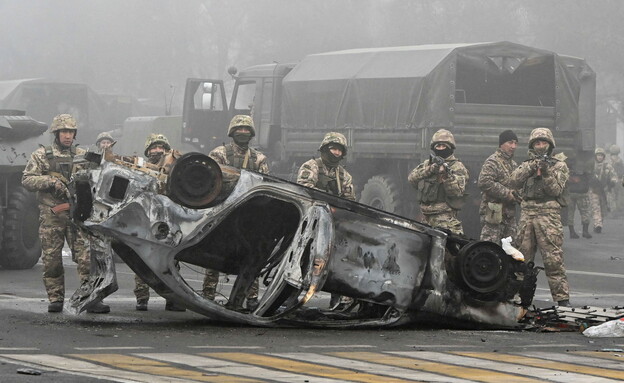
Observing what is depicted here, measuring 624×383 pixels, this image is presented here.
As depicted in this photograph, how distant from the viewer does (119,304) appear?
1414 centimetres

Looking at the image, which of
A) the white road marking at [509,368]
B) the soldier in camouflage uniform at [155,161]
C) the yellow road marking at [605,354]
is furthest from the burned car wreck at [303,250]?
the yellow road marking at [605,354]

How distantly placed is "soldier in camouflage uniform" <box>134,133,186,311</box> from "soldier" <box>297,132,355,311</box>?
1296 millimetres

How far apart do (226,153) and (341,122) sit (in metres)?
12.0

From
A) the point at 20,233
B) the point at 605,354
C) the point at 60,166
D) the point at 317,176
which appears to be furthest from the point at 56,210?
the point at 20,233

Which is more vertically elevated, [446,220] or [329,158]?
[329,158]

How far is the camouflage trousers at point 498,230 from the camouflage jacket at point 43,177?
15.7 feet

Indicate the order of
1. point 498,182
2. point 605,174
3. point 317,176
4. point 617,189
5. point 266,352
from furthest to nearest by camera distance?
point 617,189
point 605,174
point 498,182
point 317,176
point 266,352

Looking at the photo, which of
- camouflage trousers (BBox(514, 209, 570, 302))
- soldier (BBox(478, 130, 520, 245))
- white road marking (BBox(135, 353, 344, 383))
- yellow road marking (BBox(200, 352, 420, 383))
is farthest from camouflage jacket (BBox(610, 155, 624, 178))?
white road marking (BBox(135, 353, 344, 383))

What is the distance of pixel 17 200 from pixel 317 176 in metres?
6.29

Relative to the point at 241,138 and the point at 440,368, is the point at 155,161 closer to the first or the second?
→ the point at 241,138

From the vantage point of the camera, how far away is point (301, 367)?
30.1ft

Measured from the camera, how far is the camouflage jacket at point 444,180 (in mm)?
14969

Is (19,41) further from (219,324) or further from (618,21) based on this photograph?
(219,324)

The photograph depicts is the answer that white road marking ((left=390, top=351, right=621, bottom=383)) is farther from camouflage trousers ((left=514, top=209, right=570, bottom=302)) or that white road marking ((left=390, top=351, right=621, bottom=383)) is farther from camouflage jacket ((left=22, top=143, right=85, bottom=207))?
camouflage trousers ((left=514, top=209, right=570, bottom=302))
